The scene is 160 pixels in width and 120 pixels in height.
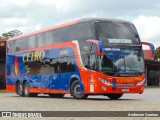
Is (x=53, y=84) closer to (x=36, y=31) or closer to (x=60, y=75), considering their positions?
(x=60, y=75)

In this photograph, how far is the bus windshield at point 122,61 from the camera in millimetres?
20406

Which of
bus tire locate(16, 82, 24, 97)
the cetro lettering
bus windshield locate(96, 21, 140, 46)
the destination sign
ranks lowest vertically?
bus tire locate(16, 82, 24, 97)

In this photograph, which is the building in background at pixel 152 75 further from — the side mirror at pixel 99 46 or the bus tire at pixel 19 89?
the side mirror at pixel 99 46

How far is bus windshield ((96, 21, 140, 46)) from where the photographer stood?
20.6 meters

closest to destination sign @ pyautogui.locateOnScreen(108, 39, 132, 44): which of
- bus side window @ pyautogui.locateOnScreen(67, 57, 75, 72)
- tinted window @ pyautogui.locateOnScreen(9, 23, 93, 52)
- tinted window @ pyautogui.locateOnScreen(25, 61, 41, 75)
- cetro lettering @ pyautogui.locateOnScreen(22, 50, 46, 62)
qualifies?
tinted window @ pyautogui.locateOnScreen(9, 23, 93, 52)

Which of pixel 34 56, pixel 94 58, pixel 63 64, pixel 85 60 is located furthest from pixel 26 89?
pixel 94 58

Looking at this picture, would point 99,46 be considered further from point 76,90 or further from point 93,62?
point 76,90

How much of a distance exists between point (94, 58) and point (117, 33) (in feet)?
5.33

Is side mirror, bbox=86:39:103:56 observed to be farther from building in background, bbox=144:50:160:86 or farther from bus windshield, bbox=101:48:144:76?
building in background, bbox=144:50:160:86

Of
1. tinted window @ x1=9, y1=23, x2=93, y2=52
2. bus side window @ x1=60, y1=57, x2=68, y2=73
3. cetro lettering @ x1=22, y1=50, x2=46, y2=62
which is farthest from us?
cetro lettering @ x1=22, y1=50, x2=46, y2=62

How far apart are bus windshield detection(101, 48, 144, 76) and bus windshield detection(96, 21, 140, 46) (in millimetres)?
372

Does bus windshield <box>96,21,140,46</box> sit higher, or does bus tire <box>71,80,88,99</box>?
bus windshield <box>96,21,140,46</box>

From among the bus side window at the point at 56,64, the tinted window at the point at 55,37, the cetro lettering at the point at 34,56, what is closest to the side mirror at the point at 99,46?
the tinted window at the point at 55,37

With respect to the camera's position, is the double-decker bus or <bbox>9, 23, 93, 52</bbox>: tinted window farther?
<bbox>9, 23, 93, 52</bbox>: tinted window
